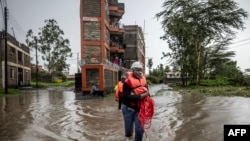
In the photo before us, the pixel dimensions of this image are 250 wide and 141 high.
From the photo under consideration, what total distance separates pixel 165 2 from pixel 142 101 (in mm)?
35158

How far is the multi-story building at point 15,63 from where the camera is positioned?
40.9m

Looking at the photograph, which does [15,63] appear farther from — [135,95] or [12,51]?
[135,95]

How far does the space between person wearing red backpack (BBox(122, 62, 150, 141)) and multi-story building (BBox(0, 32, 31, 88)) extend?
118 ft

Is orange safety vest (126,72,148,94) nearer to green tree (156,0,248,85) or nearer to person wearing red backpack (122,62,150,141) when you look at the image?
person wearing red backpack (122,62,150,141)

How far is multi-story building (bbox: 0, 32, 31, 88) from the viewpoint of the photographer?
4093cm

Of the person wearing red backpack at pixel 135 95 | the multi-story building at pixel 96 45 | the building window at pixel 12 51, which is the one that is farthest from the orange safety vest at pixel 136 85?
the building window at pixel 12 51

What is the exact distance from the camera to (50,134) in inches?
387

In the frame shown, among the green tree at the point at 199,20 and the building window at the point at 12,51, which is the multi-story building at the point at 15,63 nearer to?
the building window at the point at 12,51

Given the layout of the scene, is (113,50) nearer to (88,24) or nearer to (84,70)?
(88,24)

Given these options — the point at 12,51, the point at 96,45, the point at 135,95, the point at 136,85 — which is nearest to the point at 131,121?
the point at 135,95

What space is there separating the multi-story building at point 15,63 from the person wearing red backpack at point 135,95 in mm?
36088

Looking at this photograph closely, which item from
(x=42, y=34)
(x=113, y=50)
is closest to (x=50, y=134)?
(x=113, y=50)

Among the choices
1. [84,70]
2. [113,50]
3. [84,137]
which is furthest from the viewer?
[113,50]

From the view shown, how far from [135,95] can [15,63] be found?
44.7 m
